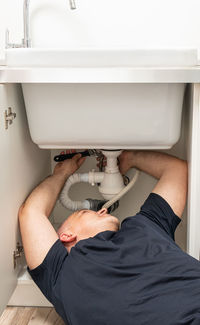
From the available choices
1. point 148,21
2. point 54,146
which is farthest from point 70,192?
point 148,21

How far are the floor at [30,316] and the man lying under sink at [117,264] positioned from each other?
0.57ft

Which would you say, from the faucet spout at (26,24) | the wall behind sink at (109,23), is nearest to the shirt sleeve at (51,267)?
the faucet spout at (26,24)

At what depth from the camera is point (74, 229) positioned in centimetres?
129

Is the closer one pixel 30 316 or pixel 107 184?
pixel 30 316

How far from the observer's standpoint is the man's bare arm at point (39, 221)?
1.24m

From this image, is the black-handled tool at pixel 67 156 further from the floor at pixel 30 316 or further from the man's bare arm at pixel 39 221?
the floor at pixel 30 316

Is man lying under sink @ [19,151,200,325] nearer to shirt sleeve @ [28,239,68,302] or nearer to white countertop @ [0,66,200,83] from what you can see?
shirt sleeve @ [28,239,68,302]

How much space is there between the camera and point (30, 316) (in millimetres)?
1371

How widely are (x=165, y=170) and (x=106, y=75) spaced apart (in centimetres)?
43

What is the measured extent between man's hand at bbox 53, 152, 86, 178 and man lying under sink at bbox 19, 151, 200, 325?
0.51 feet

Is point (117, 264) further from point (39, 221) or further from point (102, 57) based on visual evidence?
point (102, 57)

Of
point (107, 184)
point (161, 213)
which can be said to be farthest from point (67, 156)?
point (161, 213)

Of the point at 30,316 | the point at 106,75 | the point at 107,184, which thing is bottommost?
the point at 30,316

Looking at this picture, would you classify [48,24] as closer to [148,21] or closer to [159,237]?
[148,21]
